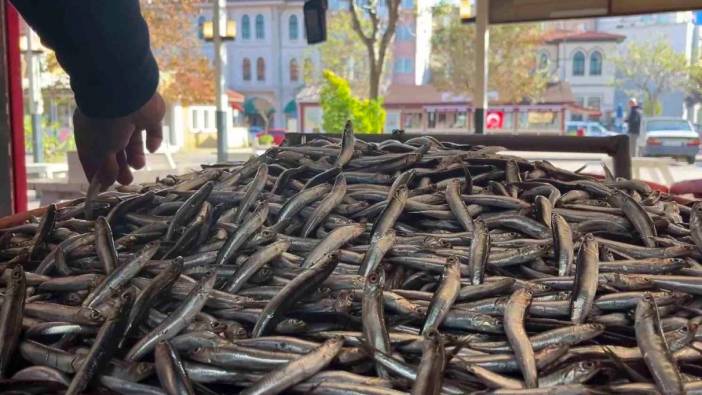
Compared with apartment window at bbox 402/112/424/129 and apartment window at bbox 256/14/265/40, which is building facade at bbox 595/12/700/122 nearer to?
apartment window at bbox 402/112/424/129

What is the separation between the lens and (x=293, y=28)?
110ft

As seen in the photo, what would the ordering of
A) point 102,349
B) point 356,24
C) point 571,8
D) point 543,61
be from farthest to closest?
point 543,61 → point 356,24 → point 571,8 → point 102,349

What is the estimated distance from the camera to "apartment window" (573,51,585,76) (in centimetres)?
3055

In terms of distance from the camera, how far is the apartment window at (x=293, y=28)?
33.4m

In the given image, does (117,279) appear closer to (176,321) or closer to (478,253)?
(176,321)

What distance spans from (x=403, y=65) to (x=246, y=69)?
8.75 meters

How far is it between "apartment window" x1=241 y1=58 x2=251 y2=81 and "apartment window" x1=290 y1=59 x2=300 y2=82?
2.43 m

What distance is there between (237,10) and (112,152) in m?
33.5

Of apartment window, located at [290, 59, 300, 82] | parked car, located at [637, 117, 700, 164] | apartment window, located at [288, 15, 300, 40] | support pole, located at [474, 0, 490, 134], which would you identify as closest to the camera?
support pole, located at [474, 0, 490, 134]

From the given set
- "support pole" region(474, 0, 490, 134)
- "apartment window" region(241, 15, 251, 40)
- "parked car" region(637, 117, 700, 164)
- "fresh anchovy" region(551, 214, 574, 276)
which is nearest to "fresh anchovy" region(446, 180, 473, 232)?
"fresh anchovy" region(551, 214, 574, 276)

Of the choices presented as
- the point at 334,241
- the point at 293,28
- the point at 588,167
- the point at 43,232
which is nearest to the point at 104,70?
the point at 43,232

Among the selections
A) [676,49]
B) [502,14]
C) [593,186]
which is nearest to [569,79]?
[676,49]

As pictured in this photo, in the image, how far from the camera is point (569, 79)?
102 ft

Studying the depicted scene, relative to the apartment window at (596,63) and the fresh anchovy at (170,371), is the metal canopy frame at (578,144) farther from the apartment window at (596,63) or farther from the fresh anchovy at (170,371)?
the apartment window at (596,63)
